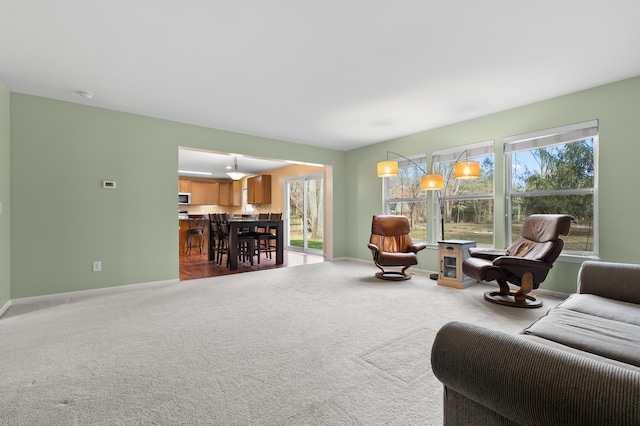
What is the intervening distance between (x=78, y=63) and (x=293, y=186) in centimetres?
621

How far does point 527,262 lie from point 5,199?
230 inches

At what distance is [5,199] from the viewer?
132 inches

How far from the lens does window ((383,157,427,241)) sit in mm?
5492

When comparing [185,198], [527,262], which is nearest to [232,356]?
[527,262]

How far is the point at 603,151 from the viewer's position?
345cm

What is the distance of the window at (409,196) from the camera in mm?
5492

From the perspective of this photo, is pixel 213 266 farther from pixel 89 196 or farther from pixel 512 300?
pixel 512 300

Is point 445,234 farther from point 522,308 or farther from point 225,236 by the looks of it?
point 225,236

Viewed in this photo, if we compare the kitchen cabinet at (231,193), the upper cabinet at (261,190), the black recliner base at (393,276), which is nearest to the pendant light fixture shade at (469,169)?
the black recliner base at (393,276)

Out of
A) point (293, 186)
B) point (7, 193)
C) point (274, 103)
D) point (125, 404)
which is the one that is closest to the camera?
point (125, 404)

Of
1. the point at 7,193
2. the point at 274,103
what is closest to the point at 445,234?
the point at 274,103

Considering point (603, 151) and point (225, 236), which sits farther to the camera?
point (225, 236)

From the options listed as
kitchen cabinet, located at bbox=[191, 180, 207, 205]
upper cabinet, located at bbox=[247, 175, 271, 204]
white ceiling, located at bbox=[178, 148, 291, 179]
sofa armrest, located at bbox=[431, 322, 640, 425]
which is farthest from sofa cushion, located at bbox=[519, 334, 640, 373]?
kitchen cabinet, located at bbox=[191, 180, 207, 205]

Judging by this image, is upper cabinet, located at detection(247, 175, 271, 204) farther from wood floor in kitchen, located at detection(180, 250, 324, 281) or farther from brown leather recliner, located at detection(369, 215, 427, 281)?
brown leather recliner, located at detection(369, 215, 427, 281)
